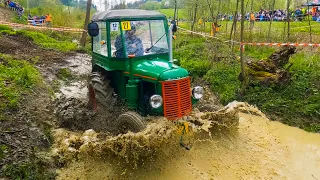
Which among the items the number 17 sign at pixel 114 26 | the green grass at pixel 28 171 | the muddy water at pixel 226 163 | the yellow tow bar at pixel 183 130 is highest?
the number 17 sign at pixel 114 26

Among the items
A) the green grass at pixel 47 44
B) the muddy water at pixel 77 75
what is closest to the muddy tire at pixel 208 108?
the muddy water at pixel 77 75

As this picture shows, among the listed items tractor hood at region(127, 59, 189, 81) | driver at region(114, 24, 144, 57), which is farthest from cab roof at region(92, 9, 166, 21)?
tractor hood at region(127, 59, 189, 81)

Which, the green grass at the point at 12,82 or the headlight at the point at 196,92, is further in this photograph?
the green grass at the point at 12,82

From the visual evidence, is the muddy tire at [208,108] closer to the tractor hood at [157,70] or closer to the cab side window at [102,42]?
the tractor hood at [157,70]

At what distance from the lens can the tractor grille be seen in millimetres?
5496

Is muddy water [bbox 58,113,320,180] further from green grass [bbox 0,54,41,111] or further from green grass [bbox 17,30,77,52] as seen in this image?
green grass [bbox 17,30,77,52]

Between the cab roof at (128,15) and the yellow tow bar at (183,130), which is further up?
the cab roof at (128,15)

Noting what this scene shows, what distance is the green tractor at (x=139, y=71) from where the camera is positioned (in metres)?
5.52

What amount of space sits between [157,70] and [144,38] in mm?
996

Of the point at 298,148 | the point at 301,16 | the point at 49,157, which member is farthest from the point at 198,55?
the point at 301,16

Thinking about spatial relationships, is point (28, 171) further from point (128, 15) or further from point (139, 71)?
point (128, 15)

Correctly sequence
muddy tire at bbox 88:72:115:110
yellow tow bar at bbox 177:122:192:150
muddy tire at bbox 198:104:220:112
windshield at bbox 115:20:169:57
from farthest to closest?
muddy tire at bbox 198:104:220:112 → muddy tire at bbox 88:72:115:110 → windshield at bbox 115:20:169:57 → yellow tow bar at bbox 177:122:192:150

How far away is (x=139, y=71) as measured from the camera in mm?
5977

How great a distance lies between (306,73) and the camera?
9430mm
